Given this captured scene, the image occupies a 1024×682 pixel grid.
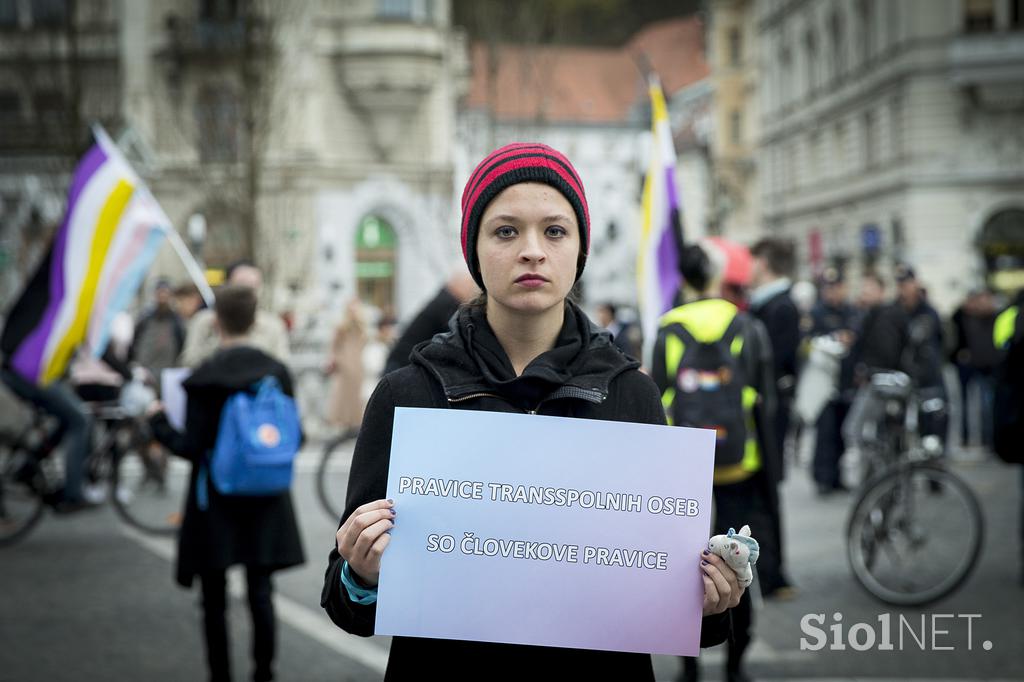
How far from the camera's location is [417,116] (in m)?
38.2

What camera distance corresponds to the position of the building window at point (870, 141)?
139 feet

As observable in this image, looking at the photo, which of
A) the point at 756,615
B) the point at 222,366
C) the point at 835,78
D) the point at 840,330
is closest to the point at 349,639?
the point at 222,366

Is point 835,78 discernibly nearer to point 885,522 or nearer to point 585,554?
point 885,522

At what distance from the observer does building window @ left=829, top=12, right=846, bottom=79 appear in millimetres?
44469

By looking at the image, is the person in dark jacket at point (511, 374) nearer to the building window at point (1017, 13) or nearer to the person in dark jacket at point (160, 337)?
the person in dark jacket at point (160, 337)

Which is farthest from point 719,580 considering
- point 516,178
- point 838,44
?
point 838,44

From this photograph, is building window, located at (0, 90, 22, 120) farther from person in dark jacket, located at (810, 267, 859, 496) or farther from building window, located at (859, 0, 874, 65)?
person in dark jacket, located at (810, 267, 859, 496)

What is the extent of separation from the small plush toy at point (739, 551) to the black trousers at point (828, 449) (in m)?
8.93

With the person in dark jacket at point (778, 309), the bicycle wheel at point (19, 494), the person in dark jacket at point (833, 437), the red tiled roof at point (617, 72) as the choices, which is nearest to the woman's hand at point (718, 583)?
the person in dark jacket at point (778, 309)

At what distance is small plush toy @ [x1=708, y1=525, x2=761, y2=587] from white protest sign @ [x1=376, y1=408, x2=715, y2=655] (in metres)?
0.07

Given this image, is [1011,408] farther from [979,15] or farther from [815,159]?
[815,159]

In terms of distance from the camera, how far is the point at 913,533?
6.81 metres

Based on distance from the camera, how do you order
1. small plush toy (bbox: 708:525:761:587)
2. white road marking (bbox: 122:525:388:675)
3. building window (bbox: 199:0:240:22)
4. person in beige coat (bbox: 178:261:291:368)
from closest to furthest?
small plush toy (bbox: 708:525:761:587) → white road marking (bbox: 122:525:388:675) → person in beige coat (bbox: 178:261:291:368) → building window (bbox: 199:0:240:22)

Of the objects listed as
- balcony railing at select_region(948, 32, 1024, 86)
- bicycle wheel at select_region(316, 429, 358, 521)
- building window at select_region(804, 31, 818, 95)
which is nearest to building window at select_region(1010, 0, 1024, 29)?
balcony railing at select_region(948, 32, 1024, 86)
